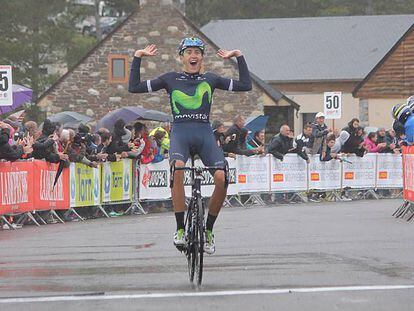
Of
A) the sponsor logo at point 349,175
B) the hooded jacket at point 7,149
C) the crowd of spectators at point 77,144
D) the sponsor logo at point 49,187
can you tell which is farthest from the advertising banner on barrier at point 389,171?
the hooded jacket at point 7,149

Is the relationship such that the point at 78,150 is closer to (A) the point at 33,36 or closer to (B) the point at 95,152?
(B) the point at 95,152

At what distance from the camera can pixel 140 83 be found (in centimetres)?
1187

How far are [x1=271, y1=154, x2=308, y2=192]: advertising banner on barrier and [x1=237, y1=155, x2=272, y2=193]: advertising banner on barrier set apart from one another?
0.71 feet

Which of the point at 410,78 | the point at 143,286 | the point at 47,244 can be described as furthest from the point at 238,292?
the point at 410,78

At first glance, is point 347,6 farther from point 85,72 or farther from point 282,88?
point 85,72

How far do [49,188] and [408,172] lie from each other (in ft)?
20.6

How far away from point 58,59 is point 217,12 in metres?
23.4

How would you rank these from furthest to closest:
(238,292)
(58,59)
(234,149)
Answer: (58,59) → (234,149) → (238,292)

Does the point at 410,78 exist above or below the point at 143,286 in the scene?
above

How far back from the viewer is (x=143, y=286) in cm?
1065

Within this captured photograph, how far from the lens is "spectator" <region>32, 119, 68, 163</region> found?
805 inches

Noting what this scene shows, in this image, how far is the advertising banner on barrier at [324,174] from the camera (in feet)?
95.1

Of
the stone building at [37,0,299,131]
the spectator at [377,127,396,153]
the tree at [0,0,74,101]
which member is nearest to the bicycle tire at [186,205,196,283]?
the spectator at [377,127,396,153]

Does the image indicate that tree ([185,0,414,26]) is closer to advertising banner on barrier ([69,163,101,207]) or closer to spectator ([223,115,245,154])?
spectator ([223,115,245,154])
